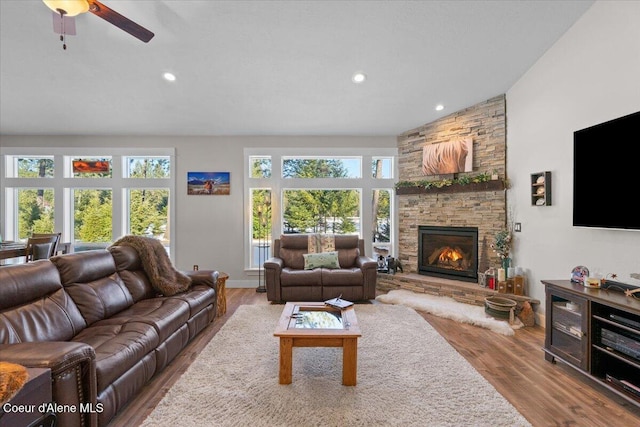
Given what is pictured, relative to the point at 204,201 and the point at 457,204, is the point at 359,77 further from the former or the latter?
the point at 204,201

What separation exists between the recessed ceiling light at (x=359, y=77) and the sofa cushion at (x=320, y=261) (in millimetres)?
2541

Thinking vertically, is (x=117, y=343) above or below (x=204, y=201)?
below

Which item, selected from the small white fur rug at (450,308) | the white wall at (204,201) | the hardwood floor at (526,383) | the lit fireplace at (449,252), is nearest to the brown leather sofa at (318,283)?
the small white fur rug at (450,308)

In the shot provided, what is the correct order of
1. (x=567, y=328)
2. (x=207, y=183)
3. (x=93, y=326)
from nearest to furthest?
(x=93, y=326)
(x=567, y=328)
(x=207, y=183)

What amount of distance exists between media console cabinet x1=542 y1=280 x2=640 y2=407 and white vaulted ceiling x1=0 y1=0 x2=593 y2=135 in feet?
8.67

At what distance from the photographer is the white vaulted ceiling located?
300 cm

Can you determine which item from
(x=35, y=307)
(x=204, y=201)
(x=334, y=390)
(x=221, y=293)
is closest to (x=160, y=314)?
(x=35, y=307)

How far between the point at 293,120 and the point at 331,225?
200 centimetres

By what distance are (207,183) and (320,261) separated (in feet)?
8.22

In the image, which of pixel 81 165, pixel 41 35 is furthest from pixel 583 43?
pixel 81 165

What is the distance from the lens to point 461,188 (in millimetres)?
4566

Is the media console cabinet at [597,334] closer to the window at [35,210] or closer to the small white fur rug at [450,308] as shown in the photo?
the small white fur rug at [450,308]

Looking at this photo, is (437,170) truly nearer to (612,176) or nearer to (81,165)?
(612,176)

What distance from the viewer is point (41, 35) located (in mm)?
3336
